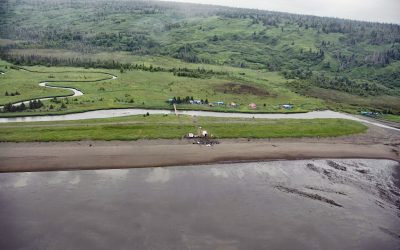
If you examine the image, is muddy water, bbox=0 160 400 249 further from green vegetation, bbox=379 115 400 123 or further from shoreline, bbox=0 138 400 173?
green vegetation, bbox=379 115 400 123

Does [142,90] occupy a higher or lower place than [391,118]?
higher

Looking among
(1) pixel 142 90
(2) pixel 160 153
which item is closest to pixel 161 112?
(1) pixel 142 90

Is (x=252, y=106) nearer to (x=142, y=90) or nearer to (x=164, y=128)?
(x=142, y=90)

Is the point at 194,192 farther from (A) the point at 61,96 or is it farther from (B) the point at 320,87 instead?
(B) the point at 320,87

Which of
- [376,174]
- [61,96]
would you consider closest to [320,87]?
[376,174]

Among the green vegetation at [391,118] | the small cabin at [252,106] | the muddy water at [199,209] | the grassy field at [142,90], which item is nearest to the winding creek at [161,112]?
the grassy field at [142,90]

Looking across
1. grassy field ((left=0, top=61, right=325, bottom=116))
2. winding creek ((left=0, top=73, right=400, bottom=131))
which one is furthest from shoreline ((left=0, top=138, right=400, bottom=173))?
grassy field ((left=0, top=61, right=325, bottom=116))

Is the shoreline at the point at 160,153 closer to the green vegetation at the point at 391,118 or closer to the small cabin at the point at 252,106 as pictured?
the small cabin at the point at 252,106
